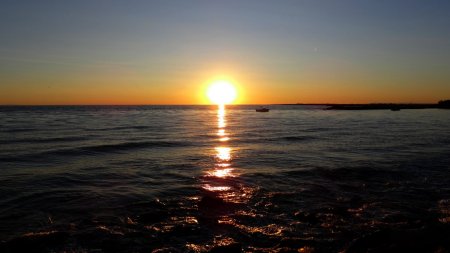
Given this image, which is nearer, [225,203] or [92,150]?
[225,203]

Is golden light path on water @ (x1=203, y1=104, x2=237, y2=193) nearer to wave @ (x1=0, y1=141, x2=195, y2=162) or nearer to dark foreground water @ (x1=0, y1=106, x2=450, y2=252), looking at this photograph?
dark foreground water @ (x1=0, y1=106, x2=450, y2=252)

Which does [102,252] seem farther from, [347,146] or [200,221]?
[347,146]

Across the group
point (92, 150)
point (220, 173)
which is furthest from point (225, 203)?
point (92, 150)

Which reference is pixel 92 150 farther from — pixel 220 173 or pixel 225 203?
pixel 225 203

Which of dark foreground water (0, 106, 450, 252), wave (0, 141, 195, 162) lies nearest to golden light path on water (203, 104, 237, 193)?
dark foreground water (0, 106, 450, 252)

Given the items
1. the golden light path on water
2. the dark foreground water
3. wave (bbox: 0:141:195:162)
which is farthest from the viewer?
wave (bbox: 0:141:195:162)

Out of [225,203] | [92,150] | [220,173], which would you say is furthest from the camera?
[92,150]

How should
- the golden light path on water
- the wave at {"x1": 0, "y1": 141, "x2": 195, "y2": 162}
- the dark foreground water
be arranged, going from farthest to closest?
1. the wave at {"x1": 0, "y1": 141, "x2": 195, "y2": 162}
2. the golden light path on water
3. the dark foreground water

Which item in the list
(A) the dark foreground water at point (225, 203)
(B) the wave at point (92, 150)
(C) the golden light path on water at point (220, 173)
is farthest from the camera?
(B) the wave at point (92, 150)

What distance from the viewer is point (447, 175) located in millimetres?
16812

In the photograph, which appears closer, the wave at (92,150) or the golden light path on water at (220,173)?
the golden light path on water at (220,173)

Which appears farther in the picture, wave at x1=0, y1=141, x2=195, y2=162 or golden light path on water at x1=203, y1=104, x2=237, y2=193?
wave at x1=0, y1=141, x2=195, y2=162

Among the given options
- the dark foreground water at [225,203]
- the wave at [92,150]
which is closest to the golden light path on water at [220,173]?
the dark foreground water at [225,203]

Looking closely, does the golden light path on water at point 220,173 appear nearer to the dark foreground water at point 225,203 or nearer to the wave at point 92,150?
the dark foreground water at point 225,203
